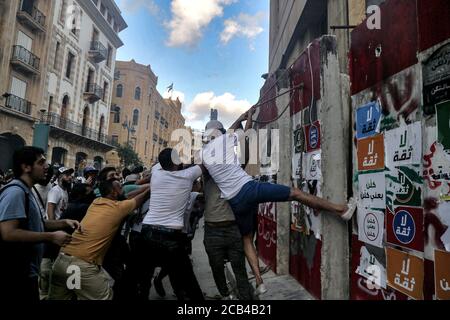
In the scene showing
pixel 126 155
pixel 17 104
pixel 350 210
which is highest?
pixel 17 104

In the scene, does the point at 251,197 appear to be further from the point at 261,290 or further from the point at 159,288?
the point at 159,288

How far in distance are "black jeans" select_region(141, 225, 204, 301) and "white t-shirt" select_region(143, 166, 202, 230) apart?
4.0 inches

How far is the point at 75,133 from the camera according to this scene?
23703mm

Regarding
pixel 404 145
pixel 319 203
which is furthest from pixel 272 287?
pixel 404 145

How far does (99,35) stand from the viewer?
94.2 feet

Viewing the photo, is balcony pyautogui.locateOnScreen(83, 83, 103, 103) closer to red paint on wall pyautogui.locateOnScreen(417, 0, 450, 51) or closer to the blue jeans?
the blue jeans

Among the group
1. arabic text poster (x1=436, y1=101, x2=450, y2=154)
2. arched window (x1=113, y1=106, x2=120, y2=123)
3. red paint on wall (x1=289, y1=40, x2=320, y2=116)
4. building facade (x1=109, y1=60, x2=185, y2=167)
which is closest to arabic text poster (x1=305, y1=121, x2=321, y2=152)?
red paint on wall (x1=289, y1=40, x2=320, y2=116)

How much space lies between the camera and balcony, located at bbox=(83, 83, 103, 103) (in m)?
26.4

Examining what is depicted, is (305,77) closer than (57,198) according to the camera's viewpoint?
Yes

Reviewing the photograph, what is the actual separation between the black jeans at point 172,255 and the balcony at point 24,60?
19.6m

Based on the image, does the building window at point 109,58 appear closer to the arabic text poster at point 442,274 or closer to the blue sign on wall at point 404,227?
the blue sign on wall at point 404,227

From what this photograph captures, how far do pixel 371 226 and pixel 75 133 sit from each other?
24726 millimetres
